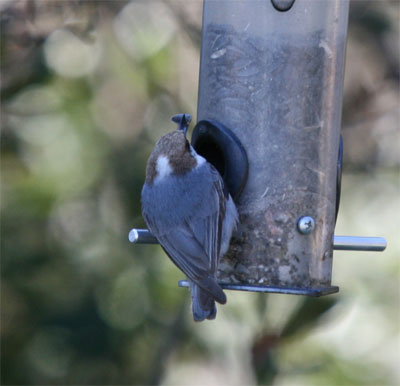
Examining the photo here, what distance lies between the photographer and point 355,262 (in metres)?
4.82

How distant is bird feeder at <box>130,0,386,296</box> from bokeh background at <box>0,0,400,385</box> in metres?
1.05

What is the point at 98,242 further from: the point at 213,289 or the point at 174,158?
the point at 213,289

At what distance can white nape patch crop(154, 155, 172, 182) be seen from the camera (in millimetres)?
3424

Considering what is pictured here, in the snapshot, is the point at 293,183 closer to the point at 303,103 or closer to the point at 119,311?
the point at 303,103

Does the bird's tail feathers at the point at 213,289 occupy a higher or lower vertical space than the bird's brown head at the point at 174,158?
lower

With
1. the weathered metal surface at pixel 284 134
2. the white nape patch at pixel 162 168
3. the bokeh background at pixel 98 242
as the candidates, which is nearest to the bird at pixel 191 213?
the white nape patch at pixel 162 168

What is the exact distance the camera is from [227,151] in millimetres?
3496

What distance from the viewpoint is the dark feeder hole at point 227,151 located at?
3467mm

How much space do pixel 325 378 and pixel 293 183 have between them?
4.17 feet

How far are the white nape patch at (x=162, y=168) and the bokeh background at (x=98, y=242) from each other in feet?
3.73

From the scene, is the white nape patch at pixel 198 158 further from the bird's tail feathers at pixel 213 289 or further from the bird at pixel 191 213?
A: the bird's tail feathers at pixel 213 289

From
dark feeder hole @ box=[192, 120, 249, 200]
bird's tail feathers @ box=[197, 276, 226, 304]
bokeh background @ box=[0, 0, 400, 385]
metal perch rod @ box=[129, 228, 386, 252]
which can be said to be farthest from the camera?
bokeh background @ box=[0, 0, 400, 385]

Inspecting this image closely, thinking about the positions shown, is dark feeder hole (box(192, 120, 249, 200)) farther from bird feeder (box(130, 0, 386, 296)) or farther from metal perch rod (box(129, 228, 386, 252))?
metal perch rod (box(129, 228, 386, 252))

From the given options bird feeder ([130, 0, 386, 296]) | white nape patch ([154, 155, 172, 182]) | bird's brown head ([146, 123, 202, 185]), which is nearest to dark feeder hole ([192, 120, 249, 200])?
bird feeder ([130, 0, 386, 296])
